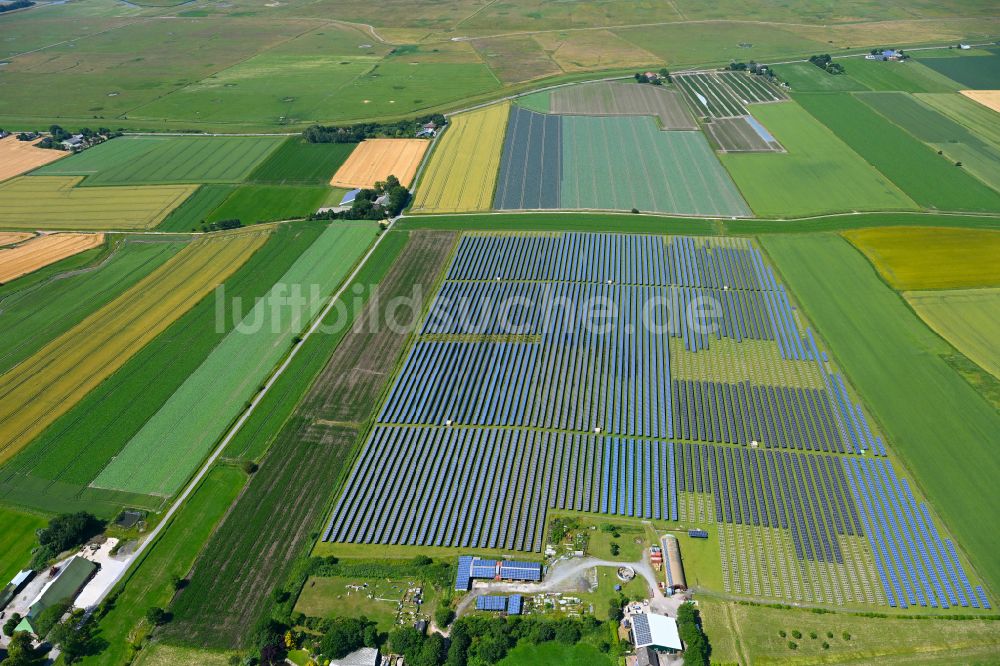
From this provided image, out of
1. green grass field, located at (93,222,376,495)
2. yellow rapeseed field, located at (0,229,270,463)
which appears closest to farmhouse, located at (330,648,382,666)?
green grass field, located at (93,222,376,495)

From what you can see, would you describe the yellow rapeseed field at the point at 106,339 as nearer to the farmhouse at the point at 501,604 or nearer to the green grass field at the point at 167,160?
the green grass field at the point at 167,160

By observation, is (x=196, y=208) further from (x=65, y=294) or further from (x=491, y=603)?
(x=491, y=603)

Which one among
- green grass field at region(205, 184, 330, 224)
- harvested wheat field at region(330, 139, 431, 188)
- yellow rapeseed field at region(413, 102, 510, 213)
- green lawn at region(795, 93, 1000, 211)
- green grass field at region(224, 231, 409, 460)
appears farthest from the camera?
harvested wheat field at region(330, 139, 431, 188)

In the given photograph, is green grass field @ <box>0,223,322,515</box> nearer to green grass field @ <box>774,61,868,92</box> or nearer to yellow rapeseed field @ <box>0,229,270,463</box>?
yellow rapeseed field @ <box>0,229,270,463</box>

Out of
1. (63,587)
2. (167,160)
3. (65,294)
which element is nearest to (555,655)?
(63,587)

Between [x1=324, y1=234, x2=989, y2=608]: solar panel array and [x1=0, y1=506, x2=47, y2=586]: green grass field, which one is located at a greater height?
[x1=324, y1=234, x2=989, y2=608]: solar panel array

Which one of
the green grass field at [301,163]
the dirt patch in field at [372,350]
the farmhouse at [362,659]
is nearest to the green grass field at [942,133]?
the dirt patch in field at [372,350]
